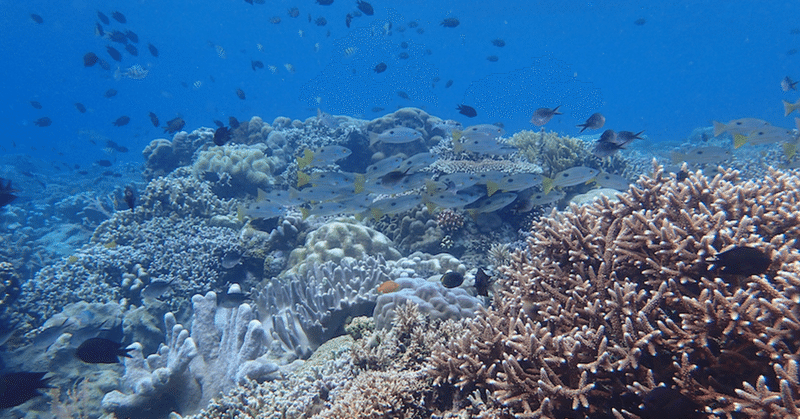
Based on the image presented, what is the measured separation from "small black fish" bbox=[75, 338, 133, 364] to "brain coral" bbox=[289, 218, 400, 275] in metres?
3.04

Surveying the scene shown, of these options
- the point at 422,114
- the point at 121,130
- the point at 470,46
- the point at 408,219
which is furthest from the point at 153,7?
the point at 408,219

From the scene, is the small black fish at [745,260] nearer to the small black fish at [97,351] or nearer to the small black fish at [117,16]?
the small black fish at [97,351]

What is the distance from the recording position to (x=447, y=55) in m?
110

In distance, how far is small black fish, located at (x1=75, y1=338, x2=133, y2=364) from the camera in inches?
156

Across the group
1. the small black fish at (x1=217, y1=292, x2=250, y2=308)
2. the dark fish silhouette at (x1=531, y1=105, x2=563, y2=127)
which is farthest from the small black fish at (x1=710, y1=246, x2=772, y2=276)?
the dark fish silhouette at (x1=531, y1=105, x2=563, y2=127)

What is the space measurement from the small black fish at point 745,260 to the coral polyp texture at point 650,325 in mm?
51

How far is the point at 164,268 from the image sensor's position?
7.84 m

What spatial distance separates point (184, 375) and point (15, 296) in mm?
5845

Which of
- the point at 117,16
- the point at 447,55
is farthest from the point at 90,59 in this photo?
the point at 447,55

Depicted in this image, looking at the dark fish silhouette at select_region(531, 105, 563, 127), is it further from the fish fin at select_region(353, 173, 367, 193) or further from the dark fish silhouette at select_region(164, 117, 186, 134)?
the dark fish silhouette at select_region(164, 117, 186, 134)

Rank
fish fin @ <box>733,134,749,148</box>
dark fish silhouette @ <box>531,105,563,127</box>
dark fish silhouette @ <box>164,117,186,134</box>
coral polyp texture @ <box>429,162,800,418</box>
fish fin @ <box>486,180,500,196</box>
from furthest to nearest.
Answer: dark fish silhouette @ <box>164,117,186,134</box> < dark fish silhouette @ <box>531,105,563,127</box> < fish fin @ <box>733,134,749,148</box> < fish fin @ <box>486,180,500,196</box> < coral polyp texture @ <box>429,162,800,418</box>

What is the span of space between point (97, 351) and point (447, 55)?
118253 mm

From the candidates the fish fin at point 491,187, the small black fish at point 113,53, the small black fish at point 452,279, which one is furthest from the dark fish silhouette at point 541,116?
the small black fish at point 113,53

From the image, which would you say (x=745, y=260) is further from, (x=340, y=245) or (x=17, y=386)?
(x=17, y=386)
